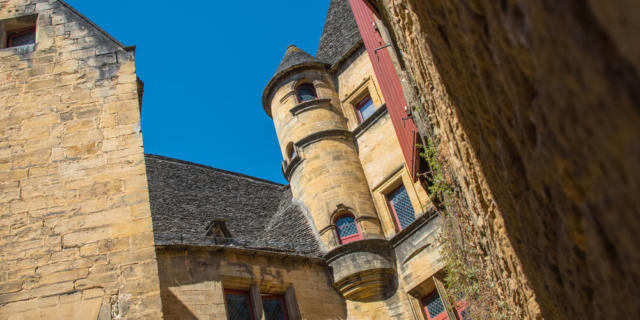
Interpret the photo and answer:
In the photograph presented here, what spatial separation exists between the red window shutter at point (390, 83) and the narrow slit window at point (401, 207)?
6.99 feet

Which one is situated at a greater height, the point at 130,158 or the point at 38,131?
the point at 38,131

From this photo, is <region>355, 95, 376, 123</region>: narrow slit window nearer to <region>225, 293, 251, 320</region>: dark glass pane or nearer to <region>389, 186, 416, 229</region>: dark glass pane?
<region>389, 186, 416, 229</region>: dark glass pane

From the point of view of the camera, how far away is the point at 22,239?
22.2 ft

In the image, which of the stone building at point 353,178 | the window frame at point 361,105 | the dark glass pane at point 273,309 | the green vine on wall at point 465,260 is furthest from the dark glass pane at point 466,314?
the window frame at point 361,105

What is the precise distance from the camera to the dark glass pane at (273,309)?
38.9 feet

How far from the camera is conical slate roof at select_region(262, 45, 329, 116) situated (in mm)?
16016

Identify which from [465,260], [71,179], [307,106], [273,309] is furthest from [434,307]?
[71,179]

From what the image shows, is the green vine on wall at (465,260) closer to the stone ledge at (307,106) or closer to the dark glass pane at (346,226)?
the dark glass pane at (346,226)

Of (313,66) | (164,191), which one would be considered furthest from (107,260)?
(313,66)

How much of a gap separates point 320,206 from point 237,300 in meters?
3.35

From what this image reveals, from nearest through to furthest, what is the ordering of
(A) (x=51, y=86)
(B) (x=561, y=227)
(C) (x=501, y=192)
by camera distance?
(B) (x=561, y=227)
(C) (x=501, y=192)
(A) (x=51, y=86)

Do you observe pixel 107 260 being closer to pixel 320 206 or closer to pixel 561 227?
pixel 561 227

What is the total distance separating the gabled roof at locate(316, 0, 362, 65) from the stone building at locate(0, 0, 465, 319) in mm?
58

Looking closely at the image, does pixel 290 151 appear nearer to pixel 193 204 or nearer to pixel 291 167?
pixel 291 167
